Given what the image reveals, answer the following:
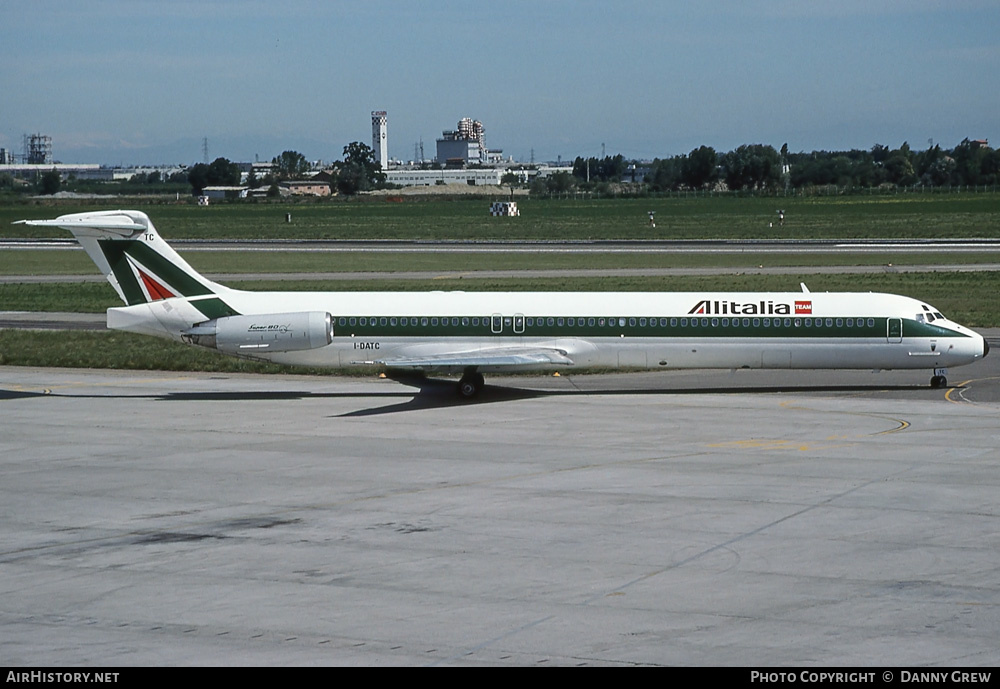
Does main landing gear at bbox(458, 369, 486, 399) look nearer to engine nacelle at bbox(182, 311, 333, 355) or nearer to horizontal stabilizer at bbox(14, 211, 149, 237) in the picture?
engine nacelle at bbox(182, 311, 333, 355)

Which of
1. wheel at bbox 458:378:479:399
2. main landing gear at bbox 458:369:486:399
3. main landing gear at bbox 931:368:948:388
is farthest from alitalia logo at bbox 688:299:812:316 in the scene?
wheel at bbox 458:378:479:399

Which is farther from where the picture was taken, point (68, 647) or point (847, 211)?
point (847, 211)

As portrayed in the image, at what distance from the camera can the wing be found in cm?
3456

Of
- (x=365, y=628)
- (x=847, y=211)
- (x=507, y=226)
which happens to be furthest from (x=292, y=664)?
(x=847, y=211)

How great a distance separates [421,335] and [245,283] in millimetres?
31248

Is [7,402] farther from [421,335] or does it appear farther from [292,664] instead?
[292,664]

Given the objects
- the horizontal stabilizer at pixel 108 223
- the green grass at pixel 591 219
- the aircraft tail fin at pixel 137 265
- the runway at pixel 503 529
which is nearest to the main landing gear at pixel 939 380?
the runway at pixel 503 529

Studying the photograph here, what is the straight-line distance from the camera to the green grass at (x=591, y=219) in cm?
10650

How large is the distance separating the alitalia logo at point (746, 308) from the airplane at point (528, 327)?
29 millimetres

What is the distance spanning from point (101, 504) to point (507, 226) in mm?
99053

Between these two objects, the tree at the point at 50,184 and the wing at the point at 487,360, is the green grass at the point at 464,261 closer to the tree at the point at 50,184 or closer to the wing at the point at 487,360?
the wing at the point at 487,360

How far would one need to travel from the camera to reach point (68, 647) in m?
14.8

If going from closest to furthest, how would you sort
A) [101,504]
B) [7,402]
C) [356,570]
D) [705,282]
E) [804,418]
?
[356,570]
[101,504]
[804,418]
[7,402]
[705,282]

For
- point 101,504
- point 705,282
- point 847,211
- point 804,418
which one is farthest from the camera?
point 847,211
